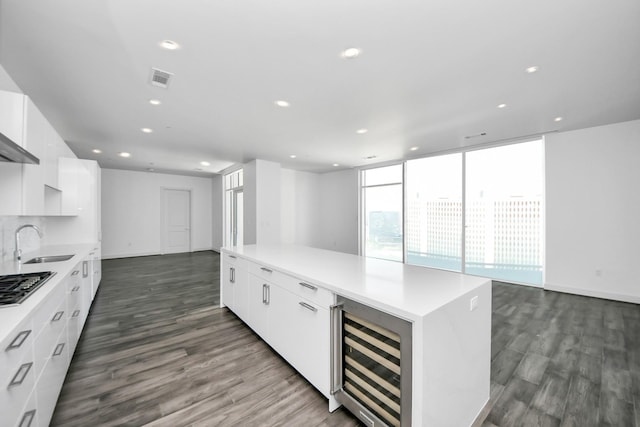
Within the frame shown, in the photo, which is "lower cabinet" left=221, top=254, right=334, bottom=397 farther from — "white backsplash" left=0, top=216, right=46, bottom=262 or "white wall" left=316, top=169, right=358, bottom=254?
"white wall" left=316, top=169, right=358, bottom=254

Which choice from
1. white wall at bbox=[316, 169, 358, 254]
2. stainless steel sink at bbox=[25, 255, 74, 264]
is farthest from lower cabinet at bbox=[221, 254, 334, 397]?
white wall at bbox=[316, 169, 358, 254]

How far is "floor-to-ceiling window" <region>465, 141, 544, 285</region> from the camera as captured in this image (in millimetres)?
4609

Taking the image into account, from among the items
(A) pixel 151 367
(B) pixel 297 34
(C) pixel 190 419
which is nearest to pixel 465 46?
(B) pixel 297 34

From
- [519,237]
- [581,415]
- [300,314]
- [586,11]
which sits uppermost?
[586,11]

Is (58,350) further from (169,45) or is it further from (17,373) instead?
(169,45)

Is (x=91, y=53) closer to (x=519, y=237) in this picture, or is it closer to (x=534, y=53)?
(x=534, y=53)

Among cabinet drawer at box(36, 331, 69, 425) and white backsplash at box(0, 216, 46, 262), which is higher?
white backsplash at box(0, 216, 46, 262)

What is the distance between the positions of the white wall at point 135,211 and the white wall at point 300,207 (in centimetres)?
319

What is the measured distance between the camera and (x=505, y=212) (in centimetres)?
490

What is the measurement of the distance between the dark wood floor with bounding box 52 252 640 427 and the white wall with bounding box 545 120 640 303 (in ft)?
1.68

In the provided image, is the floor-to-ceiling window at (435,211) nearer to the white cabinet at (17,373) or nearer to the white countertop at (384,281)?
the white countertop at (384,281)

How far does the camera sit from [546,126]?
402 cm

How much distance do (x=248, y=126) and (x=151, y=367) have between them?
3.17m

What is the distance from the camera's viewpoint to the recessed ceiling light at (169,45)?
Result: 199cm
